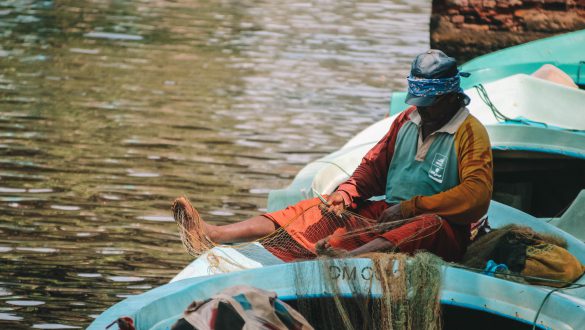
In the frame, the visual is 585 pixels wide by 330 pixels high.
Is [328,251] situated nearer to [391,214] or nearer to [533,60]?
[391,214]

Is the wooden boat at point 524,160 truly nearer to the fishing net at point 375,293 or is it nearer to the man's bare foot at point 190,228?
the man's bare foot at point 190,228

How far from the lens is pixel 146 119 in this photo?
12750 millimetres

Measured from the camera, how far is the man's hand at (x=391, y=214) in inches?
223

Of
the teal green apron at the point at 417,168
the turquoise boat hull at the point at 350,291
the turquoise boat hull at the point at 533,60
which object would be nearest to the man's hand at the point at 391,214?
the teal green apron at the point at 417,168

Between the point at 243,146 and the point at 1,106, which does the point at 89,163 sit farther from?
the point at 1,106

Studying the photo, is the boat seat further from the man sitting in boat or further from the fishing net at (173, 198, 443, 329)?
the fishing net at (173, 198, 443, 329)

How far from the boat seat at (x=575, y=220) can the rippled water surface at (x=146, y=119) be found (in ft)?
8.68

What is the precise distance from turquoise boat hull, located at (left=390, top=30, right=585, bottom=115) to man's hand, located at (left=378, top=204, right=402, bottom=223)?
5243 millimetres

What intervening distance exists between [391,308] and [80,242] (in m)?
4.29

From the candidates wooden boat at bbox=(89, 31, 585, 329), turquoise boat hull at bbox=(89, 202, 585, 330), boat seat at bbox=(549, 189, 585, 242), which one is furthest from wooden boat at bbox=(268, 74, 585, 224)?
turquoise boat hull at bbox=(89, 202, 585, 330)

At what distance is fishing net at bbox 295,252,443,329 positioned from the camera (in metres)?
4.62

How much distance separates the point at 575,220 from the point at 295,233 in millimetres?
2071

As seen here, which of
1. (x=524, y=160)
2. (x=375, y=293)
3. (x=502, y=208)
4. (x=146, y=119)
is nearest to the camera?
(x=375, y=293)

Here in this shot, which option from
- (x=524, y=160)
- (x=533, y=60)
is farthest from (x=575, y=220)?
(x=533, y=60)
